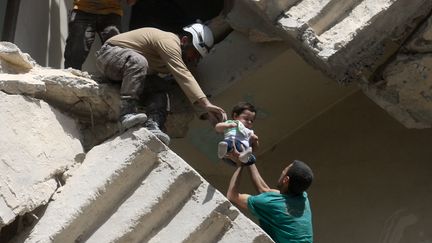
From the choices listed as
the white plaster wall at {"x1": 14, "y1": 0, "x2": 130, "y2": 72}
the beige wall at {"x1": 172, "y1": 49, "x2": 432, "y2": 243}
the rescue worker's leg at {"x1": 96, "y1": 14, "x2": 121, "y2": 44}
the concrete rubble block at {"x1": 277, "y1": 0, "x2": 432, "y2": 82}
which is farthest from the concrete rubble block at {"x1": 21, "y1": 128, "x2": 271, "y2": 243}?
the white plaster wall at {"x1": 14, "y1": 0, "x2": 130, "y2": 72}

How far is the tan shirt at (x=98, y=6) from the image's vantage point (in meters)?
5.58

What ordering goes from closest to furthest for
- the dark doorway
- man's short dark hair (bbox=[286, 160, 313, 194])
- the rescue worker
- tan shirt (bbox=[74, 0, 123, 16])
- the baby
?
the baby → man's short dark hair (bbox=[286, 160, 313, 194]) → the rescue worker → tan shirt (bbox=[74, 0, 123, 16]) → the dark doorway

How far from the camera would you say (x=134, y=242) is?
4.18 m

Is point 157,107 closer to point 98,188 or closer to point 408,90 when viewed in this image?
point 98,188

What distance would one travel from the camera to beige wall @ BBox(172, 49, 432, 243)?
539 centimetres

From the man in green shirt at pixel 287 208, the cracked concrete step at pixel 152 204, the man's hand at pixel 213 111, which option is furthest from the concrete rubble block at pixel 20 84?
the man in green shirt at pixel 287 208

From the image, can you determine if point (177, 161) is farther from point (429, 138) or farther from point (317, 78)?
point (429, 138)

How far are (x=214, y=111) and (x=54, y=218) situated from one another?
1059 mm

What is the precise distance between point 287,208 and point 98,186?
38.8 inches

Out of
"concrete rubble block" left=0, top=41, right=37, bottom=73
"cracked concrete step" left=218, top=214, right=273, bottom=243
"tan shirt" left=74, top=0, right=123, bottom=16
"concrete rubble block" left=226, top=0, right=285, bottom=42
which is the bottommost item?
"cracked concrete step" left=218, top=214, right=273, bottom=243

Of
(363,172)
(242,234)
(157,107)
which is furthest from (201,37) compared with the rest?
(363,172)

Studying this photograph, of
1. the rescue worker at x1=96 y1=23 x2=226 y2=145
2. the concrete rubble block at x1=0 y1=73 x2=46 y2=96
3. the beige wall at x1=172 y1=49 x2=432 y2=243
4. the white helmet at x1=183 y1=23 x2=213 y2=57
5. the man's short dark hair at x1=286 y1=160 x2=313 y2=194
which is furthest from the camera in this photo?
the beige wall at x1=172 y1=49 x2=432 y2=243

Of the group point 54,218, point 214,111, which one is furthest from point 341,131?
point 54,218

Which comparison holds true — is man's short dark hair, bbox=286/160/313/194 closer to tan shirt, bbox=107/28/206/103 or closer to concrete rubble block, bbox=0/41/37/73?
tan shirt, bbox=107/28/206/103
